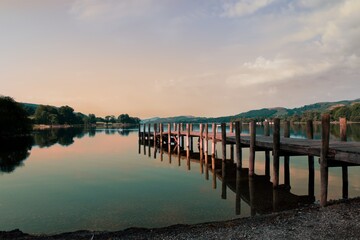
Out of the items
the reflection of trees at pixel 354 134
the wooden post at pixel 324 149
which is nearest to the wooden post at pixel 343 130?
the wooden post at pixel 324 149

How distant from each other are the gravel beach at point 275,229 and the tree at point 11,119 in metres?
62.1

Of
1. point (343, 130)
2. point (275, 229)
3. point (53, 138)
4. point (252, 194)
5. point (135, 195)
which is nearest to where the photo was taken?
point (275, 229)

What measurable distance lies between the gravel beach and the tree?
6208 centimetres

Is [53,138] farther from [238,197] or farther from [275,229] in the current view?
[275,229]

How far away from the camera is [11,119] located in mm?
65000

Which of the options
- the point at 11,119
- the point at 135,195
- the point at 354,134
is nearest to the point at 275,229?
the point at 135,195

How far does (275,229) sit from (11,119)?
69638mm

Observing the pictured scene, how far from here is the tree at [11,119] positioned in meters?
63.4

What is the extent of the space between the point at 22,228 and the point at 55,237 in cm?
304

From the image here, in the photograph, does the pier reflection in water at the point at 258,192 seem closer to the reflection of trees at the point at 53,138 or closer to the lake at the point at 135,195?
the lake at the point at 135,195

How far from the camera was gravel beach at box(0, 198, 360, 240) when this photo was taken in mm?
8234

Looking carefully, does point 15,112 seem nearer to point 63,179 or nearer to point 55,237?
point 63,179

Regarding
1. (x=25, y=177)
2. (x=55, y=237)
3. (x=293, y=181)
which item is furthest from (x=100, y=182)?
(x=293, y=181)

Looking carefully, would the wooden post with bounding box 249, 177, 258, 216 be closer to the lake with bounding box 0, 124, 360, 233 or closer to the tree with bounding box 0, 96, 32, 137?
the lake with bounding box 0, 124, 360, 233
